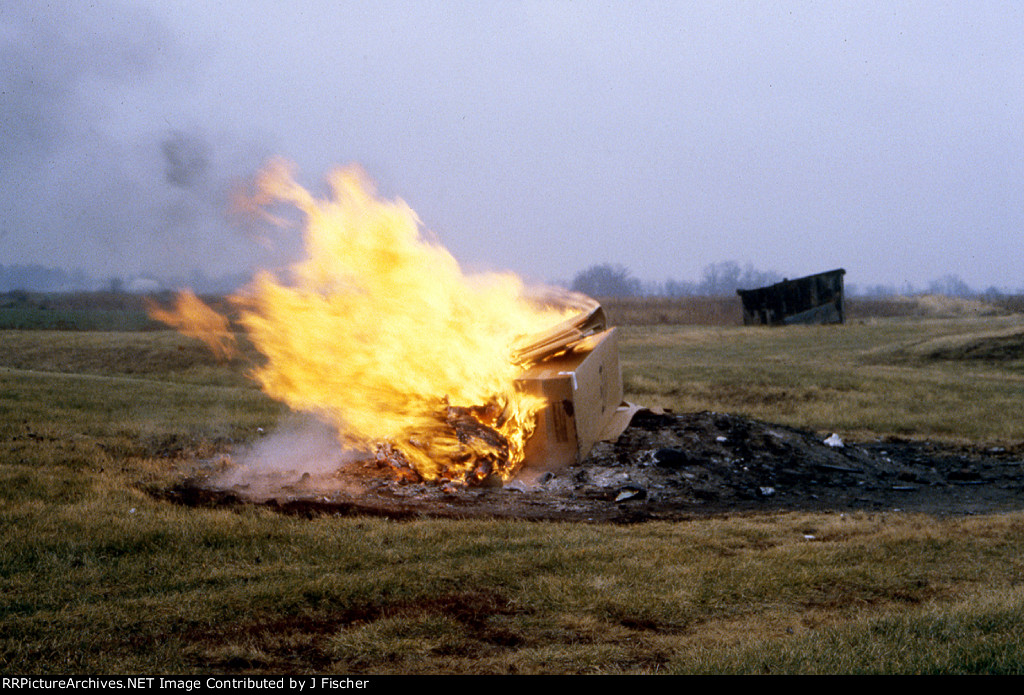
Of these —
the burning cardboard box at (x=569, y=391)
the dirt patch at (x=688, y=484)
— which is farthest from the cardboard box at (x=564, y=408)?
the dirt patch at (x=688, y=484)

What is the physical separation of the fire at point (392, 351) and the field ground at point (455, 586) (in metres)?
2.36

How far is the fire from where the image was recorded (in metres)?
10.8

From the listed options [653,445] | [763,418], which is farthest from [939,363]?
[653,445]

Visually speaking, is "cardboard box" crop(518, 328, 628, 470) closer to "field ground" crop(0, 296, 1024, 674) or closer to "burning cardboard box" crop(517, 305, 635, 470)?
"burning cardboard box" crop(517, 305, 635, 470)

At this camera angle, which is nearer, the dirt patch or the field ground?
the field ground

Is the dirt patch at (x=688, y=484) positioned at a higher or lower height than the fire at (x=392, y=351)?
lower

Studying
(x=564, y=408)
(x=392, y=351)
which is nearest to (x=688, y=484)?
(x=564, y=408)

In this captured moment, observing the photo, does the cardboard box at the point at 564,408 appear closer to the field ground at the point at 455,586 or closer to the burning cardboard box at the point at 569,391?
the burning cardboard box at the point at 569,391

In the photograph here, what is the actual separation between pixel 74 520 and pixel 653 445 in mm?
7915

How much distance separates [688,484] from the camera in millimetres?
10664

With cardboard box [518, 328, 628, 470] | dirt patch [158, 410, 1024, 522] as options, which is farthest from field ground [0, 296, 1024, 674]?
cardboard box [518, 328, 628, 470]

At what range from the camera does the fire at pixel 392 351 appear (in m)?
10.8
